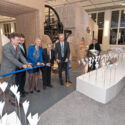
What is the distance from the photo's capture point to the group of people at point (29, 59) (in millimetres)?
2053

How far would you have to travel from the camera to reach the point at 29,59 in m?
2.80

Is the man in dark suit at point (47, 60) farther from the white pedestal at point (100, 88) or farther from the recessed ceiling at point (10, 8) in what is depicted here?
the recessed ceiling at point (10, 8)

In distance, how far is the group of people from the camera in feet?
6.73

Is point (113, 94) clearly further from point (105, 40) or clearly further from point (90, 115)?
point (105, 40)

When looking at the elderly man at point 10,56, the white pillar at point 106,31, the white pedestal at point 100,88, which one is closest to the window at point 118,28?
the white pillar at point 106,31

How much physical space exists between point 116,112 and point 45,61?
1.94 metres

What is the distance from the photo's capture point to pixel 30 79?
2.83 meters

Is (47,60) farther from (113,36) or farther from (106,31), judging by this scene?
(113,36)

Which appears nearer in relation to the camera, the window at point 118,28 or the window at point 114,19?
the window at point 118,28

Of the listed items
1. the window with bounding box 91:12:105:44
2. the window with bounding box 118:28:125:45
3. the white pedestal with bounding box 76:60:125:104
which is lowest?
the white pedestal with bounding box 76:60:125:104

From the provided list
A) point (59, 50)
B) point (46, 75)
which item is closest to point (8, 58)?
point (46, 75)

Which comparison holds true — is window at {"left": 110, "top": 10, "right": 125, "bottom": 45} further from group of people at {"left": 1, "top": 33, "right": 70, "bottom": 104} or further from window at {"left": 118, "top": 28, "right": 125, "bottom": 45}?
group of people at {"left": 1, "top": 33, "right": 70, "bottom": 104}

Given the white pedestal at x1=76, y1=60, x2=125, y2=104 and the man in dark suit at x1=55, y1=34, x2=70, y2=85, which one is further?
the man in dark suit at x1=55, y1=34, x2=70, y2=85

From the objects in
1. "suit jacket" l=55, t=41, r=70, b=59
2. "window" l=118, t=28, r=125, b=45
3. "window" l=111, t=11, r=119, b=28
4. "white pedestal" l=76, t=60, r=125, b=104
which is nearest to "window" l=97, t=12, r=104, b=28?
"window" l=111, t=11, r=119, b=28
